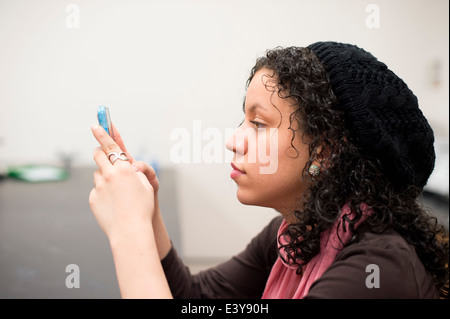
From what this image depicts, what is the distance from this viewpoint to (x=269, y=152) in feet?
2.19

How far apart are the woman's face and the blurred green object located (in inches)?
35.1

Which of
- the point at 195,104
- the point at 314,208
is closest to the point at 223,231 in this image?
the point at 195,104

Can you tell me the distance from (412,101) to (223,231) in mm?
904

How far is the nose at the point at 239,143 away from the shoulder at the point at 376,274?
10.2 inches

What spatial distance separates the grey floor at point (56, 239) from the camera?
39.0 inches

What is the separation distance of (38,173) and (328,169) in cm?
110

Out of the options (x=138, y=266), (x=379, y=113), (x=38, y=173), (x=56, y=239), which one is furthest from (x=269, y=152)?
(x=38, y=173)

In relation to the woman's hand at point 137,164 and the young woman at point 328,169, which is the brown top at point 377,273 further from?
the woman's hand at point 137,164

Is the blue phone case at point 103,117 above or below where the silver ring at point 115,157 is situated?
above

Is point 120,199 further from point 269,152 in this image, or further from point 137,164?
point 269,152

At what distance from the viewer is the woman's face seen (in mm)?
666

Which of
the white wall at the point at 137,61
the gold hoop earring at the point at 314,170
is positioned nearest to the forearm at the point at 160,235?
the gold hoop earring at the point at 314,170

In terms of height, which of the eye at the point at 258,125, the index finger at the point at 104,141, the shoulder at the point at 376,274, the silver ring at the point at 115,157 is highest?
the eye at the point at 258,125

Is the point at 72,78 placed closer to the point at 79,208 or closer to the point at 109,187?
the point at 79,208
